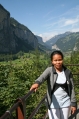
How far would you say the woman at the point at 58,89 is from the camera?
129 inches

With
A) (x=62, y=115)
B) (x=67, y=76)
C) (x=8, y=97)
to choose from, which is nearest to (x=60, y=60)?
(x=67, y=76)

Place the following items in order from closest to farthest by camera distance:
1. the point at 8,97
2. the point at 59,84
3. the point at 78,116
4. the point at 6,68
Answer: the point at 59,84, the point at 78,116, the point at 8,97, the point at 6,68

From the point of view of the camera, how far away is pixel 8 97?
36.1 ft

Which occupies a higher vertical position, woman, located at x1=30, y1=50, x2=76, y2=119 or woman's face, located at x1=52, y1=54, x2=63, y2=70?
woman's face, located at x1=52, y1=54, x2=63, y2=70

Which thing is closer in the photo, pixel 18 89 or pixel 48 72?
pixel 48 72

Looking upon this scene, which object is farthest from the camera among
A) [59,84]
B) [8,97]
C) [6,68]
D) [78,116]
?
[6,68]

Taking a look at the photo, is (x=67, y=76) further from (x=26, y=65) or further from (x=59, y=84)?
(x=26, y=65)

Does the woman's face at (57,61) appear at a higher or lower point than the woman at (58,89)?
higher

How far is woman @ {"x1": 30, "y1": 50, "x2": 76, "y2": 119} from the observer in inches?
129

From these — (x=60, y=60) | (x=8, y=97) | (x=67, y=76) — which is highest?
(x=60, y=60)

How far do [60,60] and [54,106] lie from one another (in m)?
0.81

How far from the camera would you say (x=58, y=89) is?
3.29 metres

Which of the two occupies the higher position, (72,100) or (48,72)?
(48,72)

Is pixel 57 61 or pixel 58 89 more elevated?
pixel 57 61
